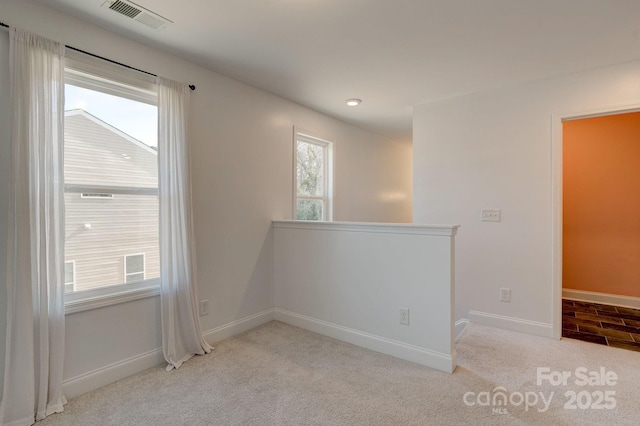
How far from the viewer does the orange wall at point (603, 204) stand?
13.0 feet

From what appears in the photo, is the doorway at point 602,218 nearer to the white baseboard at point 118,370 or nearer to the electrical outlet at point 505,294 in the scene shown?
the electrical outlet at point 505,294

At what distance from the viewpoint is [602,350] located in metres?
2.71

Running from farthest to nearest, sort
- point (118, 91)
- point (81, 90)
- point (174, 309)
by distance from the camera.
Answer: point (174, 309) → point (118, 91) → point (81, 90)

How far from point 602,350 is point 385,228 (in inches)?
84.9

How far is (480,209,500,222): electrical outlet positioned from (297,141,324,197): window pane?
1993mm

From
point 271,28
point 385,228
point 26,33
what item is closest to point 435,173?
point 385,228

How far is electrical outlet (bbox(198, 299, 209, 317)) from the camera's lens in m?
2.81

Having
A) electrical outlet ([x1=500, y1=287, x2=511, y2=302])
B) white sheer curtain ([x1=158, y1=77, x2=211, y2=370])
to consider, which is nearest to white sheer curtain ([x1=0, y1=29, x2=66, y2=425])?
white sheer curtain ([x1=158, y1=77, x2=211, y2=370])

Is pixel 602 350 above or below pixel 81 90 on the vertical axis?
below

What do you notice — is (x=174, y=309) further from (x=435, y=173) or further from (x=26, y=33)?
(x=435, y=173)

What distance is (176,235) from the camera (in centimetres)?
250

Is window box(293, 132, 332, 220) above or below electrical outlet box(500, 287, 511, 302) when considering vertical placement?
above

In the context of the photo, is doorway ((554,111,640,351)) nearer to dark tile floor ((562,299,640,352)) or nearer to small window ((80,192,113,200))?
dark tile floor ((562,299,640,352))

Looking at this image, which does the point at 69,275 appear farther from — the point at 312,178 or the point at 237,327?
the point at 312,178
